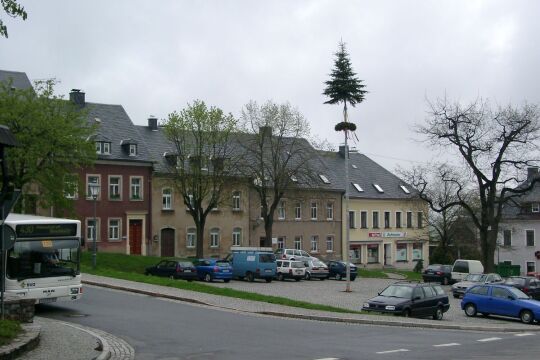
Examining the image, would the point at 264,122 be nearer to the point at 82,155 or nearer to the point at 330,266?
the point at 330,266

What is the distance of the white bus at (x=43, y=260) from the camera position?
824 inches

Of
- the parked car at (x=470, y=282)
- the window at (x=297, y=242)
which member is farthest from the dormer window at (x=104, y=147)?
the parked car at (x=470, y=282)

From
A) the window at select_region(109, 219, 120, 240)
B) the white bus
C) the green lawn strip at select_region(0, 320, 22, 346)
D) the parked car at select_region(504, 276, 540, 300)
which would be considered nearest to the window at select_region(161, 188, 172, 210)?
the window at select_region(109, 219, 120, 240)

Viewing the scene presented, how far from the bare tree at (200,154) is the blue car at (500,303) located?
2660cm

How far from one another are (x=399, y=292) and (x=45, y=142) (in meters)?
22.3

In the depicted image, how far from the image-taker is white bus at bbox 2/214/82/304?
20.9 metres

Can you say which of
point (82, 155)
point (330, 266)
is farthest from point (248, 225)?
point (82, 155)

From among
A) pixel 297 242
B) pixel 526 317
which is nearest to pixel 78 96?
pixel 297 242

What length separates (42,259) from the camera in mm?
21594

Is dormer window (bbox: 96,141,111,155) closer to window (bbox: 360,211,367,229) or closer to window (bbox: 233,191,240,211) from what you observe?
window (bbox: 233,191,240,211)

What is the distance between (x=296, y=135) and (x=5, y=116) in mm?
23911

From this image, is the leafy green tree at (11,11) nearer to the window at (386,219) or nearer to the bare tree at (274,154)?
the bare tree at (274,154)

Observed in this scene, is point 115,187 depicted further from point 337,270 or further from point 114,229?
point 337,270

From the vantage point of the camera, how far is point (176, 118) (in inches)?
2117
